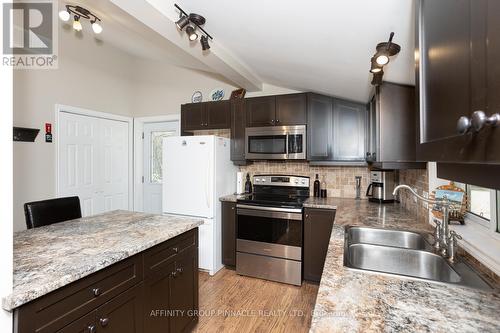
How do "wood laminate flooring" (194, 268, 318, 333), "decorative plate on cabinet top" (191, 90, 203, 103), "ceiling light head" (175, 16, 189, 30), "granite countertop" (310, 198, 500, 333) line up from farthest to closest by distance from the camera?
"decorative plate on cabinet top" (191, 90, 203, 103)
"wood laminate flooring" (194, 268, 318, 333)
"ceiling light head" (175, 16, 189, 30)
"granite countertop" (310, 198, 500, 333)

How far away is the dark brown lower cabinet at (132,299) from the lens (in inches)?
38.4

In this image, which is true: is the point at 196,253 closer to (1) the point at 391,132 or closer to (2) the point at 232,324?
(2) the point at 232,324

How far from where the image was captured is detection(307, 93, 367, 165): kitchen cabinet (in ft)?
9.51

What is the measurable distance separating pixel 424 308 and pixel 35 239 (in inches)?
76.6

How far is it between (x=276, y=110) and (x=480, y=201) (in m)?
2.11

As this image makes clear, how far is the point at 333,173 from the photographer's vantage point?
3.21 m

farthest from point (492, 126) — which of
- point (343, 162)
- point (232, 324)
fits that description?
point (343, 162)

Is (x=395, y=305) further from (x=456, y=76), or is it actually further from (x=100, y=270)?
(x=100, y=270)

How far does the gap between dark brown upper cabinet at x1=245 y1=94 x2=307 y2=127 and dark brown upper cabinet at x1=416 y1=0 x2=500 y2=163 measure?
2.09m

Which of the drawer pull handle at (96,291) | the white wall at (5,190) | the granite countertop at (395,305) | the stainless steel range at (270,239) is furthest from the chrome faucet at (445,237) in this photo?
the white wall at (5,190)

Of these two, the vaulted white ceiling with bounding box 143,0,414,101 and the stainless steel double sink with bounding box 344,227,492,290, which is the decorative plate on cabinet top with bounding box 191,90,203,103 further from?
the stainless steel double sink with bounding box 344,227,492,290

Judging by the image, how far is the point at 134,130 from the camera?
4.21 meters

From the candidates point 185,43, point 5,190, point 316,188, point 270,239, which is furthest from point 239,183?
point 5,190

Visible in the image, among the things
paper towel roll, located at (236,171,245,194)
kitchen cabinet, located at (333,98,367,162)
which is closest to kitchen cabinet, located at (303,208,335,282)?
kitchen cabinet, located at (333,98,367,162)
